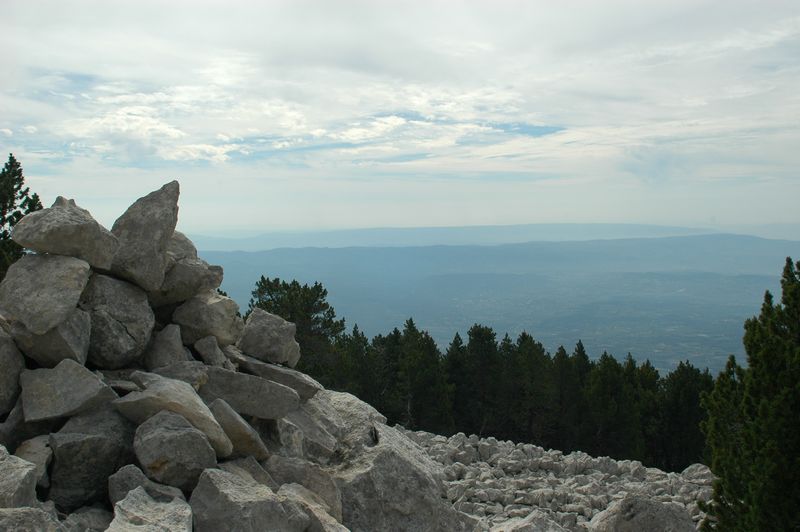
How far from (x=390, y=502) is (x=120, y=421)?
5353mm

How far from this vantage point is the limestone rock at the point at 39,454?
9.66 metres

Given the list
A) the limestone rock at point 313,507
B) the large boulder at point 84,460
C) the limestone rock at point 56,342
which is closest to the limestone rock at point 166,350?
the limestone rock at point 56,342

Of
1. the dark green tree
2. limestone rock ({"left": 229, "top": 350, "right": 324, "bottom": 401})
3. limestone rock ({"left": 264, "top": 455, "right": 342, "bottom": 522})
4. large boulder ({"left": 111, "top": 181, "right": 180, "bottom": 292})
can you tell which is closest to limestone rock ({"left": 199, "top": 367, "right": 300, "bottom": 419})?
limestone rock ({"left": 264, "top": 455, "right": 342, "bottom": 522})

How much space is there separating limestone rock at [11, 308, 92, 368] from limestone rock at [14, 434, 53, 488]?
1.67 m

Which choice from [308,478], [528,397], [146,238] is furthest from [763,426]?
[528,397]

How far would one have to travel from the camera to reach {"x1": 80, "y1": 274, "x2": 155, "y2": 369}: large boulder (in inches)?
496

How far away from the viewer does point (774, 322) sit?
14500 mm

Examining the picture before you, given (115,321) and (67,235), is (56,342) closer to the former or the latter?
(115,321)

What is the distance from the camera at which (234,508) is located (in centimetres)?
909

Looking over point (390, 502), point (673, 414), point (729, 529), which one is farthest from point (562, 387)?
point (390, 502)

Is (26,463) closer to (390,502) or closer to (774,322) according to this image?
(390,502)

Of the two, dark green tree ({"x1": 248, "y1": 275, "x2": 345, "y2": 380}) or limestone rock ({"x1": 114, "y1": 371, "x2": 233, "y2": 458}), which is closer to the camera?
limestone rock ({"x1": 114, "y1": 371, "x2": 233, "y2": 458})

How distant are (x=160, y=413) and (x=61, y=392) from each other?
6.26 feet

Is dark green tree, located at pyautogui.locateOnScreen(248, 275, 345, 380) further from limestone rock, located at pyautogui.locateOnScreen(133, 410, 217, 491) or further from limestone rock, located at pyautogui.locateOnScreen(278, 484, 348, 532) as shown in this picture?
limestone rock, located at pyautogui.locateOnScreen(133, 410, 217, 491)
